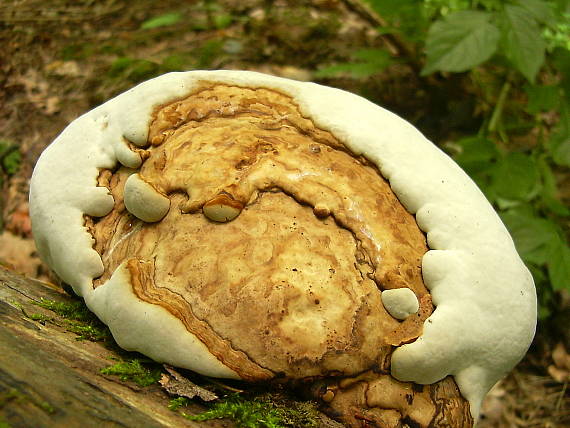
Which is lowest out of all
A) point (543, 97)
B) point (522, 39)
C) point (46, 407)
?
point (543, 97)

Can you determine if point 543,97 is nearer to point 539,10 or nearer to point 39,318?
point 539,10

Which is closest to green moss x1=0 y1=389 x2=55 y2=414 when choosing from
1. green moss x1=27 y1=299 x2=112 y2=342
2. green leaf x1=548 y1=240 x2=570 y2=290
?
green moss x1=27 y1=299 x2=112 y2=342

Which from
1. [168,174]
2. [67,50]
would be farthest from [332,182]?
[67,50]

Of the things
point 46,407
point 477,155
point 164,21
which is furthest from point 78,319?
point 164,21

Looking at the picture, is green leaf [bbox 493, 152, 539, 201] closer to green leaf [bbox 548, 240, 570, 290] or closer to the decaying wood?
green leaf [bbox 548, 240, 570, 290]

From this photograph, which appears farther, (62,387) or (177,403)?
(177,403)
